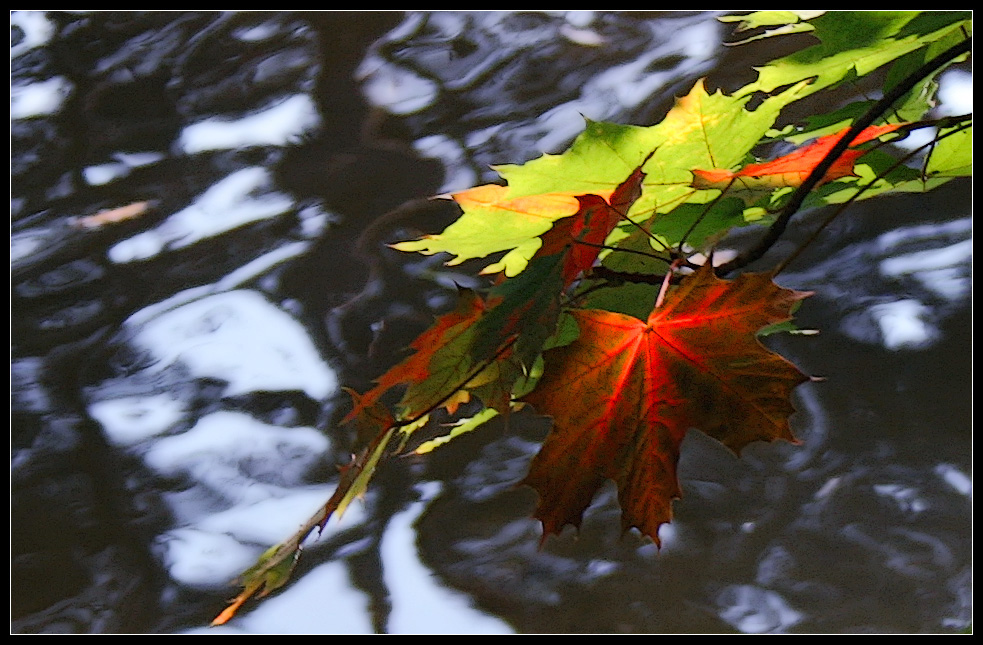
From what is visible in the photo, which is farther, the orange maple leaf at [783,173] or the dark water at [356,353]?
the dark water at [356,353]

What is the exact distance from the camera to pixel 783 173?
0.17 meters

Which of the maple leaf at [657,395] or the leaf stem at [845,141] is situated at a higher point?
the leaf stem at [845,141]

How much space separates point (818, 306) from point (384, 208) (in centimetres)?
28

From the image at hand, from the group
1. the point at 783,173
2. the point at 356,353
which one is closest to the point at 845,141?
the point at 783,173

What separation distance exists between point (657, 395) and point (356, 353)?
341 millimetres

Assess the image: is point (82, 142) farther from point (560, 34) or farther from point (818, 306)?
point (818, 306)

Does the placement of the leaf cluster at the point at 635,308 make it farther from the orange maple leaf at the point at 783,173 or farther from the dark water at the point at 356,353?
the dark water at the point at 356,353

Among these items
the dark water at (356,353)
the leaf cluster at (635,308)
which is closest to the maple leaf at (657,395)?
the leaf cluster at (635,308)

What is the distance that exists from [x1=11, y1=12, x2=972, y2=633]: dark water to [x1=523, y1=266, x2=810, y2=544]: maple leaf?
0.30 meters

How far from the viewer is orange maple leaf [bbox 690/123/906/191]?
17 cm

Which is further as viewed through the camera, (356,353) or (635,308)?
(356,353)

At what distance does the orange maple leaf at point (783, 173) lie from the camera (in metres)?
0.17

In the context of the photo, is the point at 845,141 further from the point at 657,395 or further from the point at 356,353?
the point at 356,353

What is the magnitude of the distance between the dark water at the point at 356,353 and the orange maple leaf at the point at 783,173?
303 millimetres
